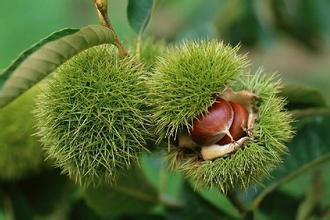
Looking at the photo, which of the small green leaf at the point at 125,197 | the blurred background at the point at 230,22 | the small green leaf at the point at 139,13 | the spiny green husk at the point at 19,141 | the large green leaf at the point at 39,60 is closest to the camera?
the large green leaf at the point at 39,60

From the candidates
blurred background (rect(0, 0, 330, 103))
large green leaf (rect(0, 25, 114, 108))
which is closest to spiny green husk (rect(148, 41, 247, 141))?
large green leaf (rect(0, 25, 114, 108))

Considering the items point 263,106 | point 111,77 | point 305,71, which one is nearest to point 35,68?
point 111,77

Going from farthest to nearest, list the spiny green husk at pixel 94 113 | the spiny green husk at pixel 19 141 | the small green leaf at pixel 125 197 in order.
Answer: the small green leaf at pixel 125 197, the spiny green husk at pixel 19 141, the spiny green husk at pixel 94 113

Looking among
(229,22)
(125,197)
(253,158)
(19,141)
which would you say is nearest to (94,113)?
(253,158)

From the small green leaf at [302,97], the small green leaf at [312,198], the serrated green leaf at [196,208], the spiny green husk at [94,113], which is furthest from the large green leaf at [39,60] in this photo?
the small green leaf at [312,198]

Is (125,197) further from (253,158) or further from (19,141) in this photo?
(253,158)

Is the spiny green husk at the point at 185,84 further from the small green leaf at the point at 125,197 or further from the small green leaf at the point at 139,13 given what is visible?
the small green leaf at the point at 125,197
